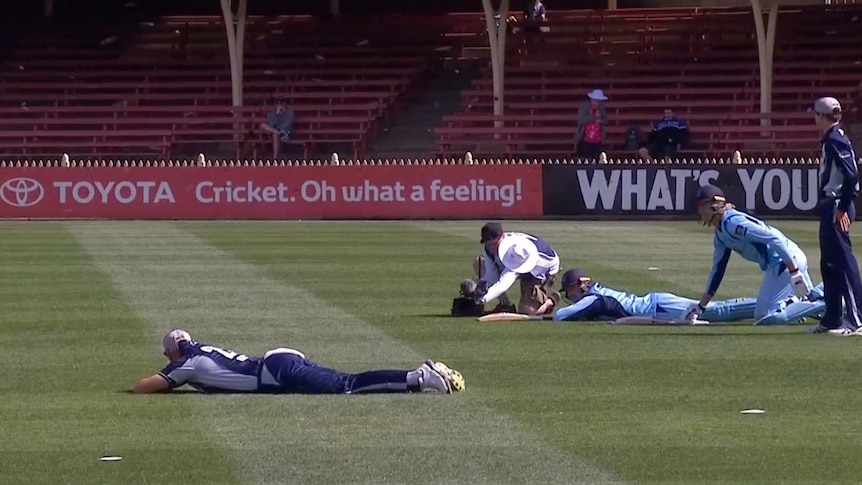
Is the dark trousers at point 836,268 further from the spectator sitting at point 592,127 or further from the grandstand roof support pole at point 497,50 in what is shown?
the grandstand roof support pole at point 497,50

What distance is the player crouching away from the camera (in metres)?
14.2

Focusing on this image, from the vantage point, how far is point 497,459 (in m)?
8.36

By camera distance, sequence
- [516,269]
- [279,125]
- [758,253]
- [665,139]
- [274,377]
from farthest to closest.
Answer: [279,125]
[665,139]
[516,269]
[758,253]
[274,377]

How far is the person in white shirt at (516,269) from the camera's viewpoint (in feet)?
46.4

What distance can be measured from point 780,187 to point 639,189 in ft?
8.68

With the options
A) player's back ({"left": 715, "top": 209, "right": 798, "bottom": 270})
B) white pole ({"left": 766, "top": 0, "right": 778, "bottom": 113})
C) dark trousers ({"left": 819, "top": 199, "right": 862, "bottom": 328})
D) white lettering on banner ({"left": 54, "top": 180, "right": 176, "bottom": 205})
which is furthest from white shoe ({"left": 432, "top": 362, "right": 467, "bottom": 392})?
white pole ({"left": 766, "top": 0, "right": 778, "bottom": 113})

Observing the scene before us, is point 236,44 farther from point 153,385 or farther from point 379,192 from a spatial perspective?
point 153,385

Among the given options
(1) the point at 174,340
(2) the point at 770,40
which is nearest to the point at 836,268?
(1) the point at 174,340

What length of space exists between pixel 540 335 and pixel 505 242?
1058 mm

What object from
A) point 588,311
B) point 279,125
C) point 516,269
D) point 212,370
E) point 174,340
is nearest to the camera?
point 174,340

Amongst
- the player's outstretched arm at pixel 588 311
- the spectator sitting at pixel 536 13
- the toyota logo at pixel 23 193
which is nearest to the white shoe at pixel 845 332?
the player's outstretched arm at pixel 588 311

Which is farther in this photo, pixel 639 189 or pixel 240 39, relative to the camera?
pixel 240 39

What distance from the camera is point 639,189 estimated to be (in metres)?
31.4

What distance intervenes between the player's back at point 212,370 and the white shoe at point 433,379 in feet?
3.42
